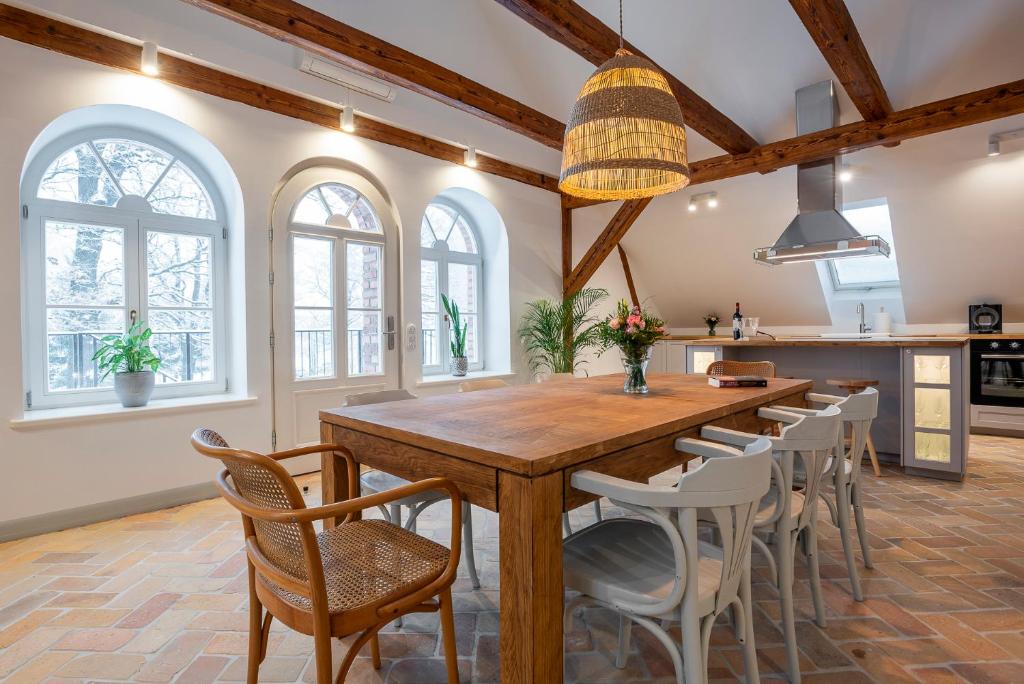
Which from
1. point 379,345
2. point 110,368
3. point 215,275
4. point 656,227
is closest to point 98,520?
point 110,368

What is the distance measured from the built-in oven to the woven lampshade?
14.9 feet

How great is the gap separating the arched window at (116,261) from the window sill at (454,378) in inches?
62.1

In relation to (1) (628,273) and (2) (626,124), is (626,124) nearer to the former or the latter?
(2) (626,124)

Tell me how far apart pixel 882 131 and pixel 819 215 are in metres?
0.75

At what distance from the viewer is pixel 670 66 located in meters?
4.43

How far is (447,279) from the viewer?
17.0 feet

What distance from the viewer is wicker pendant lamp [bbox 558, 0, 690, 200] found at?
2049 millimetres

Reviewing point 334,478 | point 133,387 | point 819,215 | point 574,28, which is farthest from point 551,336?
point 334,478

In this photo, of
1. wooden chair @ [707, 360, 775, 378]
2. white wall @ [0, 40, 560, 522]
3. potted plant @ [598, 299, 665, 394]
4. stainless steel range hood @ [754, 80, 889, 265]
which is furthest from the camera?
stainless steel range hood @ [754, 80, 889, 265]

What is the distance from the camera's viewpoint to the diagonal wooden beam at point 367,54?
2.67 metres

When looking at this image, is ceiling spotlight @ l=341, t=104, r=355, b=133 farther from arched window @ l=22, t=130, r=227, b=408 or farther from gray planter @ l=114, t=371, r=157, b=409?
gray planter @ l=114, t=371, r=157, b=409

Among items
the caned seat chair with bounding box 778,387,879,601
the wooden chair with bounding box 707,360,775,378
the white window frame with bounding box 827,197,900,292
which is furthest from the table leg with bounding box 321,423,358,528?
the white window frame with bounding box 827,197,900,292

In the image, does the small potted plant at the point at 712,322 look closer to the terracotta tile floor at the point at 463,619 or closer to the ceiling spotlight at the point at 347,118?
the terracotta tile floor at the point at 463,619

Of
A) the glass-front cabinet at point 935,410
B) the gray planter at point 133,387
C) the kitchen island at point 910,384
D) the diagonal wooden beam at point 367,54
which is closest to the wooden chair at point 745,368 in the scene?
the kitchen island at point 910,384
